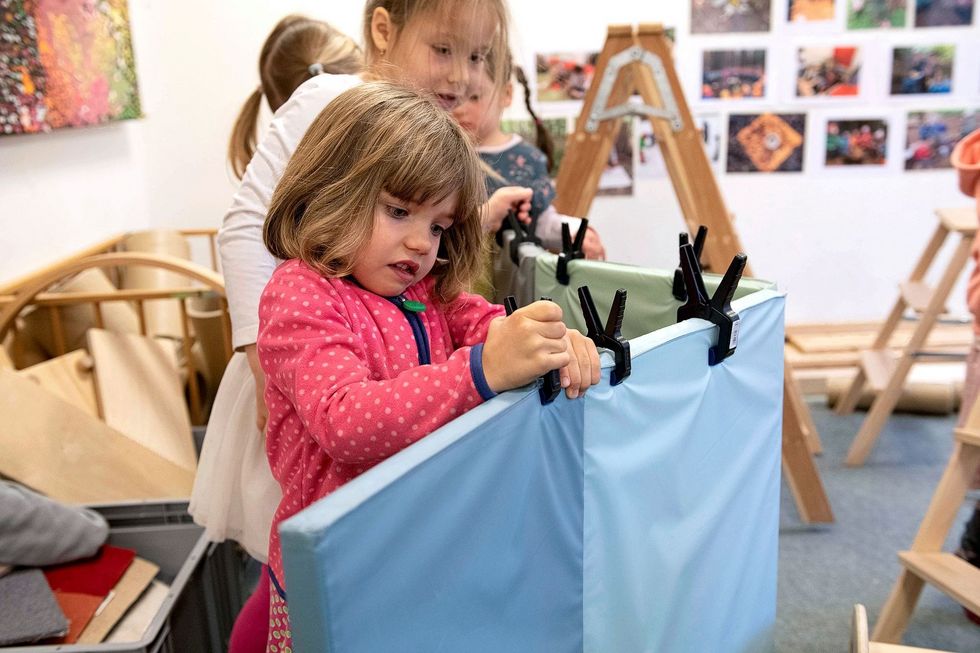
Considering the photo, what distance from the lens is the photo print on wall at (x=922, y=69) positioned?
3543 mm

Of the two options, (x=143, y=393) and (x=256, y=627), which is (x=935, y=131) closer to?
(x=143, y=393)

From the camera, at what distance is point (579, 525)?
2.73ft

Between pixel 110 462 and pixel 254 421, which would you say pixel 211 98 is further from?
pixel 254 421

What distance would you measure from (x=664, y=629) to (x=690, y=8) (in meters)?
3.06

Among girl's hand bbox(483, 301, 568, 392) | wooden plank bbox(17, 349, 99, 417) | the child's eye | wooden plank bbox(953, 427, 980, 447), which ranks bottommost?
wooden plank bbox(953, 427, 980, 447)

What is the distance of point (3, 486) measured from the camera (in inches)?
64.1

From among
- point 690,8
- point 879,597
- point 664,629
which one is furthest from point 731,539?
point 690,8

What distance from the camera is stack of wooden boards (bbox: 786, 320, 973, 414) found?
3395 mm

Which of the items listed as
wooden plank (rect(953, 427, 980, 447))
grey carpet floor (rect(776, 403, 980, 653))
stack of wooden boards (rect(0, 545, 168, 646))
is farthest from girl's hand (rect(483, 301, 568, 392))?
grey carpet floor (rect(776, 403, 980, 653))

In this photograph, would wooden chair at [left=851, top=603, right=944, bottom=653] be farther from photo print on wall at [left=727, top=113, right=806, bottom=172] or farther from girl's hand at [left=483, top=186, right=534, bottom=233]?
photo print on wall at [left=727, top=113, right=806, bottom=172]

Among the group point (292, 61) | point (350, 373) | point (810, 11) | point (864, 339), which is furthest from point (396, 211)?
point (864, 339)

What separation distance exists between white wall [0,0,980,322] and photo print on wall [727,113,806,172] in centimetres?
5

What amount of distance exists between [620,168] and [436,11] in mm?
2471

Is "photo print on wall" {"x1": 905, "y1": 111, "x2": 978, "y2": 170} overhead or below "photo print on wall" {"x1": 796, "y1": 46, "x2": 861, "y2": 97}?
below
